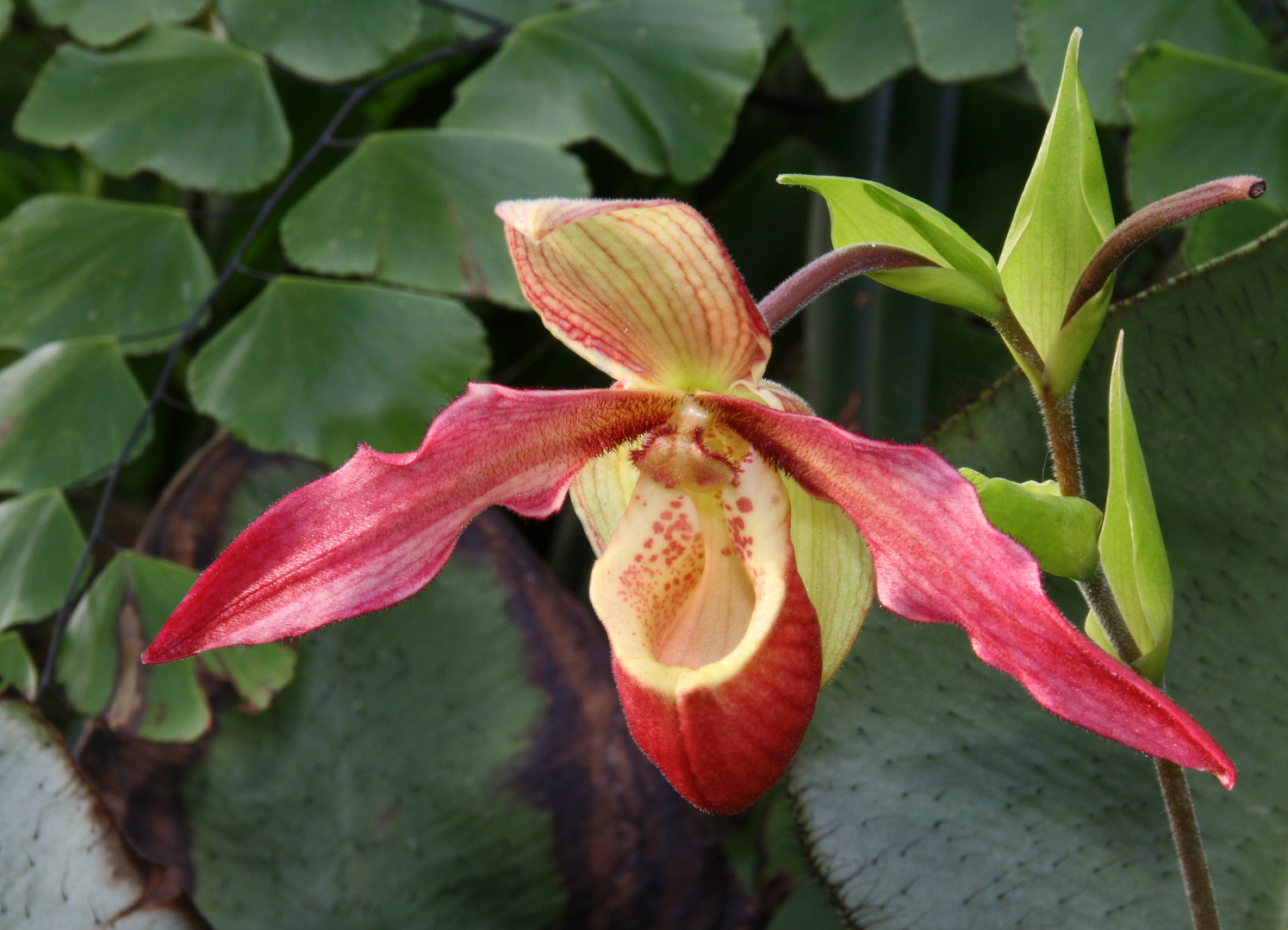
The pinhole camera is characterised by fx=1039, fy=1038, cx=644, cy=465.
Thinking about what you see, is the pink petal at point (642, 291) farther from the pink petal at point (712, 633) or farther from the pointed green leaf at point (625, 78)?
the pointed green leaf at point (625, 78)

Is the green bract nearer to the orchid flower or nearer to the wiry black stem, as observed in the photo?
the orchid flower

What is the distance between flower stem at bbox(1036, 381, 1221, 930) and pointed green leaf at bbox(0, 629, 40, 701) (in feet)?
1.43

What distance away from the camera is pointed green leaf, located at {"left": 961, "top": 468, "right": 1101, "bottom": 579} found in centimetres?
26

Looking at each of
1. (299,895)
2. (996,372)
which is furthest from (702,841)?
(996,372)

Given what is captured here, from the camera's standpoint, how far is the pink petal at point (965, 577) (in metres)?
0.22

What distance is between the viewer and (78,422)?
1.64 feet

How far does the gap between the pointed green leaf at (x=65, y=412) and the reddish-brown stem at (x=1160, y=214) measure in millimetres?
432

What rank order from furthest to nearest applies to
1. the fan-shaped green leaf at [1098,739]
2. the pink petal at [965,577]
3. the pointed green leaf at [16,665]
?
the pointed green leaf at [16,665]
the fan-shaped green leaf at [1098,739]
the pink petal at [965,577]

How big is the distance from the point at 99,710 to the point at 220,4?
1.11ft

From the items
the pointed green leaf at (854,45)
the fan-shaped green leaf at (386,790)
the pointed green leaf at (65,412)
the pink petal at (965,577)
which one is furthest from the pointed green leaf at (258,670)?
the pointed green leaf at (854,45)

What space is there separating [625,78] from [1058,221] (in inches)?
11.7

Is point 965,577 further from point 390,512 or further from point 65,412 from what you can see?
point 65,412

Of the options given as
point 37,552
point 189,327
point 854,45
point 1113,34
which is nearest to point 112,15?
point 189,327

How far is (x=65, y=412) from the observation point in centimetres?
50
